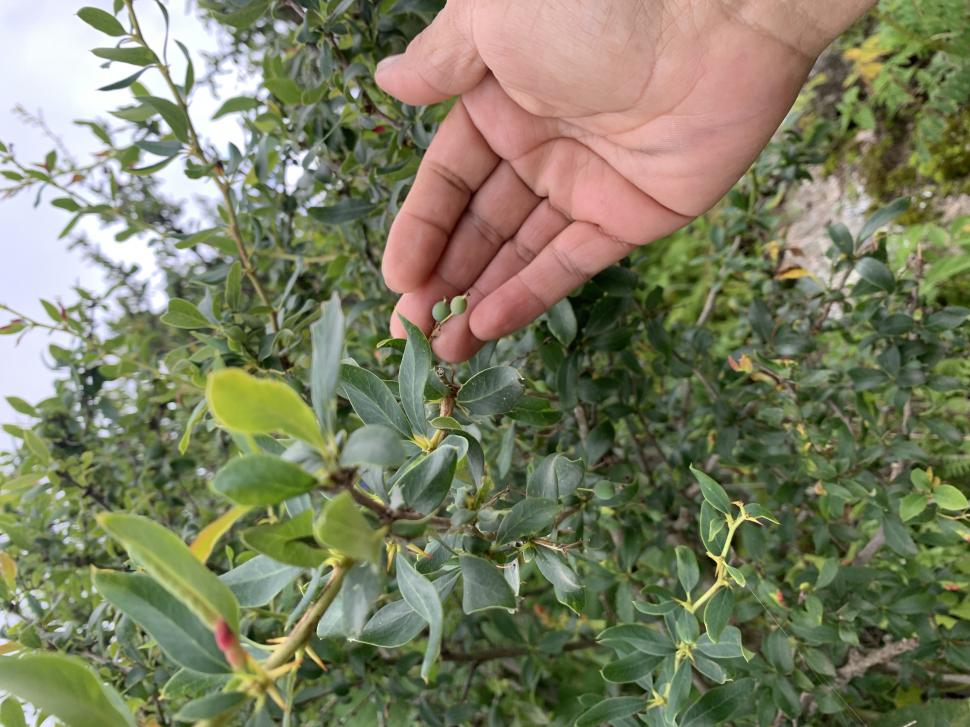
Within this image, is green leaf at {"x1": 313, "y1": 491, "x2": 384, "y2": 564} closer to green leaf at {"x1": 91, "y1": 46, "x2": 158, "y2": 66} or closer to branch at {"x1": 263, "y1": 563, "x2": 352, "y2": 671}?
branch at {"x1": 263, "y1": 563, "x2": 352, "y2": 671}

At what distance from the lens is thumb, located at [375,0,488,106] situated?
1.09 meters

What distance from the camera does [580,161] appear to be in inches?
53.2

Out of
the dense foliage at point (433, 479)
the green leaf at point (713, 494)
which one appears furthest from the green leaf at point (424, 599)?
the green leaf at point (713, 494)

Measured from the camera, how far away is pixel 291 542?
489 millimetres

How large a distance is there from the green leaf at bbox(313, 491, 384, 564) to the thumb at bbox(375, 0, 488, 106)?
0.86 m

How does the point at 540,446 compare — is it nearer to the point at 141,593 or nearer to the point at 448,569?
the point at 448,569

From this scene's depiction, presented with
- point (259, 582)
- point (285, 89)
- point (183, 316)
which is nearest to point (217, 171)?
point (285, 89)

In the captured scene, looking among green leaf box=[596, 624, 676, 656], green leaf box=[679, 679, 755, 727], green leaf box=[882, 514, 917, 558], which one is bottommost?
green leaf box=[882, 514, 917, 558]

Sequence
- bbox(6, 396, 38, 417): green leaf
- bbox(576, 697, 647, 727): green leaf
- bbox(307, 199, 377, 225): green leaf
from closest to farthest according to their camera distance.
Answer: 1. bbox(576, 697, 647, 727): green leaf
2. bbox(307, 199, 377, 225): green leaf
3. bbox(6, 396, 38, 417): green leaf

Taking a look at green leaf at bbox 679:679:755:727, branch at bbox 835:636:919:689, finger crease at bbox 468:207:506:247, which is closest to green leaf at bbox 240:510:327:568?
green leaf at bbox 679:679:755:727

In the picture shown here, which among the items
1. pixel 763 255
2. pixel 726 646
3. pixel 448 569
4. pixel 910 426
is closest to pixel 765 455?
pixel 910 426

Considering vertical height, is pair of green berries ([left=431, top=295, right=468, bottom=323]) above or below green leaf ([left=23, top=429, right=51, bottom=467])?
above

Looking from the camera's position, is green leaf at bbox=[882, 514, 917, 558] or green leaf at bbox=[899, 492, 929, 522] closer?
green leaf at bbox=[899, 492, 929, 522]

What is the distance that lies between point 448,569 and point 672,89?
3.10 ft
